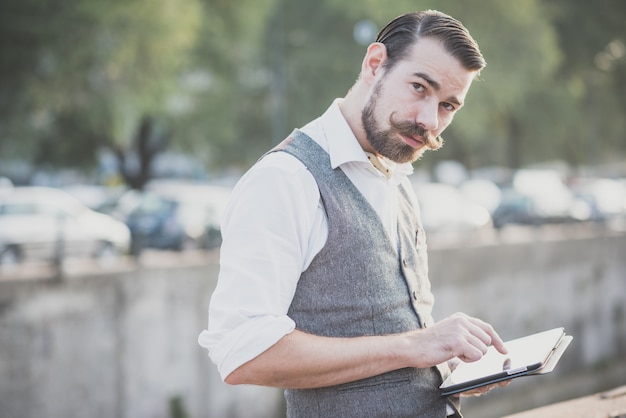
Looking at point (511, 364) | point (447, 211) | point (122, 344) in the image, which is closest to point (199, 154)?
point (447, 211)

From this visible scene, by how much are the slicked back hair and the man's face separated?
1 centimetres

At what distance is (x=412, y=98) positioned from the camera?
2084mm

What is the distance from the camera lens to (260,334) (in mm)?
1832

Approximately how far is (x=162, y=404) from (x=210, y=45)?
17.0m

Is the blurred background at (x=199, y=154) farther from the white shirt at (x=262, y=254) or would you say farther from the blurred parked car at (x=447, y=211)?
the white shirt at (x=262, y=254)

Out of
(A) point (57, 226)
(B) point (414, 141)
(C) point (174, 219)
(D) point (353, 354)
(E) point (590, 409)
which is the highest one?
(C) point (174, 219)

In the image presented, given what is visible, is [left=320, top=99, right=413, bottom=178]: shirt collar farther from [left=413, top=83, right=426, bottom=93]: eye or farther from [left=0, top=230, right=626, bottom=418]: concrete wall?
[left=0, top=230, right=626, bottom=418]: concrete wall

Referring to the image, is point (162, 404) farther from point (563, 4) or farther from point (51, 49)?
point (563, 4)

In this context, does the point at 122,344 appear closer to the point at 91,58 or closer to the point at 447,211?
the point at 91,58

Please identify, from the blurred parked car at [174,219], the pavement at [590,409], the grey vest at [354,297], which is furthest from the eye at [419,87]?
the blurred parked car at [174,219]

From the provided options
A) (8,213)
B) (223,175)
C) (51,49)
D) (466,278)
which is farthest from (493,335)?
(223,175)

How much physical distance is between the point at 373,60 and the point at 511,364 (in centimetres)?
79

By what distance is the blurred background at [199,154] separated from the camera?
1115cm

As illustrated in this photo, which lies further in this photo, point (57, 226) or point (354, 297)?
point (57, 226)
